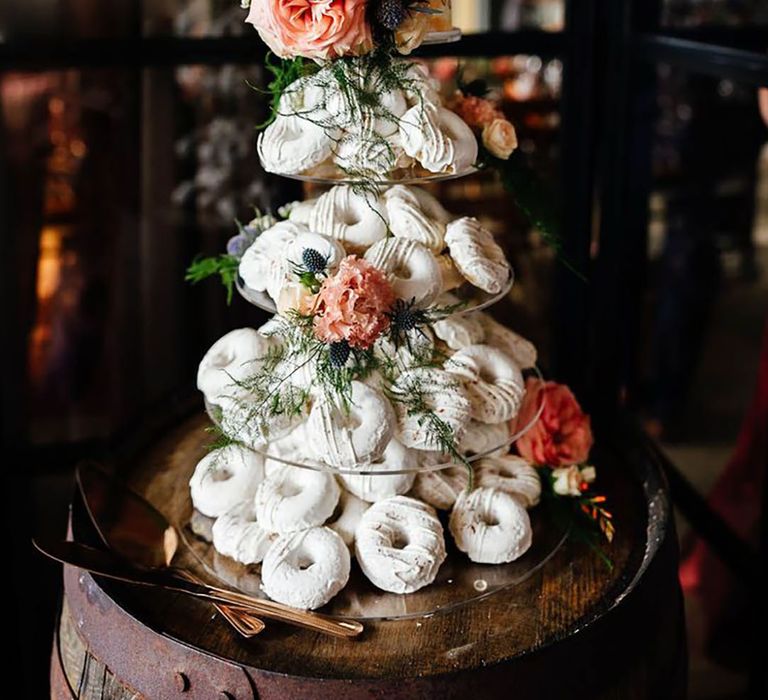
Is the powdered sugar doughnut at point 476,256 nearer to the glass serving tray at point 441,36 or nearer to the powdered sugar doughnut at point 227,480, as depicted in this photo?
the glass serving tray at point 441,36

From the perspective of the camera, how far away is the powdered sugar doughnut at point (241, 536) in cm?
119

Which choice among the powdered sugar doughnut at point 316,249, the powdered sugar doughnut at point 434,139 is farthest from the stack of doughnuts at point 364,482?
the powdered sugar doughnut at point 434,139

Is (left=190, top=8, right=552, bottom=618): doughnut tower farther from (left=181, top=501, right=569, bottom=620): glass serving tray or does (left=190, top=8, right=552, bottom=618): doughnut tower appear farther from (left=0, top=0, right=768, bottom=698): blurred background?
(left=0, top=0, right=768, bottom=698): blurred background

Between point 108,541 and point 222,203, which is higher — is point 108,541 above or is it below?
below

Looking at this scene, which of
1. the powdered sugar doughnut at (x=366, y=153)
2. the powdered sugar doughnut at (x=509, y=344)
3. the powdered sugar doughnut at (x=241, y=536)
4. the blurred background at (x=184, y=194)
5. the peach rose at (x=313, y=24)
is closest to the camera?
the peach rose at (x=313, y=24)

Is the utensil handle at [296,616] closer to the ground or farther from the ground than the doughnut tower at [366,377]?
closer to the ground

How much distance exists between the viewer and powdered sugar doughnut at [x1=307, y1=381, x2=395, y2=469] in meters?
1.07

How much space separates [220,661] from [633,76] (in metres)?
1.27

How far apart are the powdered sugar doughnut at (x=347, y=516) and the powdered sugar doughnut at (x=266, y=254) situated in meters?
0.27

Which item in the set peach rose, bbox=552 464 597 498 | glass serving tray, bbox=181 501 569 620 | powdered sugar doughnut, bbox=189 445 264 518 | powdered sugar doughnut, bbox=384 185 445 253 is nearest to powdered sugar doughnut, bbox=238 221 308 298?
powdered sugar doughnut, bbox=384 185 445 253

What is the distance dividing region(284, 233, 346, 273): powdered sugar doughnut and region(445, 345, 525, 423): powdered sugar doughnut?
189 millimetres

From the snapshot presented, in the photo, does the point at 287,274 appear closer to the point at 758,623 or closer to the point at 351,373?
the point at 351,373

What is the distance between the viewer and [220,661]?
1005mm

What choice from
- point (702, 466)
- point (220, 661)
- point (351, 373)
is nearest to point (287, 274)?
point (351, 373)
